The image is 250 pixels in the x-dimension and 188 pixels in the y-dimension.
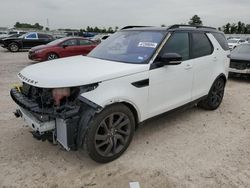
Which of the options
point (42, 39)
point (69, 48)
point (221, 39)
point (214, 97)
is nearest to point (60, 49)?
point (69, 48)

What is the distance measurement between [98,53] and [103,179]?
2228mm

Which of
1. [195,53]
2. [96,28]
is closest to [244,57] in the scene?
[195,53]

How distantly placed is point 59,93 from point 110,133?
87 cm

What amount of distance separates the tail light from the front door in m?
1.25

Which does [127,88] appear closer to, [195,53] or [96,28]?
[195,53]

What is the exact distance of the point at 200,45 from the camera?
4.88 m

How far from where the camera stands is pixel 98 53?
4.48 meters

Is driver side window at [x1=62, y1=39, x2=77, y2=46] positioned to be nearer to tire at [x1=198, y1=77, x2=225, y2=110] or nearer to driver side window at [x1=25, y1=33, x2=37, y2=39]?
driver side window at [x1=25, y1=33, x2=37, y2=39]

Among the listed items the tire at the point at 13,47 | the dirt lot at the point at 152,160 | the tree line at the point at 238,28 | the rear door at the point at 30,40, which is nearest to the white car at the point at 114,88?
the dirt lot at the point at 152,160

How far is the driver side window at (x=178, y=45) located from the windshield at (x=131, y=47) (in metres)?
0.16

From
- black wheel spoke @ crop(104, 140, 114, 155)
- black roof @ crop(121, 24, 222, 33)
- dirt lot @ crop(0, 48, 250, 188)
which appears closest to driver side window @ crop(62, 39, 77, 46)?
dirt lot @ crop(0, 48, 250, 188)

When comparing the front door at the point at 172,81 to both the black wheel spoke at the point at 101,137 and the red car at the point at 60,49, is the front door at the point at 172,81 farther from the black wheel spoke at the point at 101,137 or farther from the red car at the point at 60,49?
the red car at the point at 60,49

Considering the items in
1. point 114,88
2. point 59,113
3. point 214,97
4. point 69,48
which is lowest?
point 214,97

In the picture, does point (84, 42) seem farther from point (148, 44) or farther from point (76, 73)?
point (76, 73)
